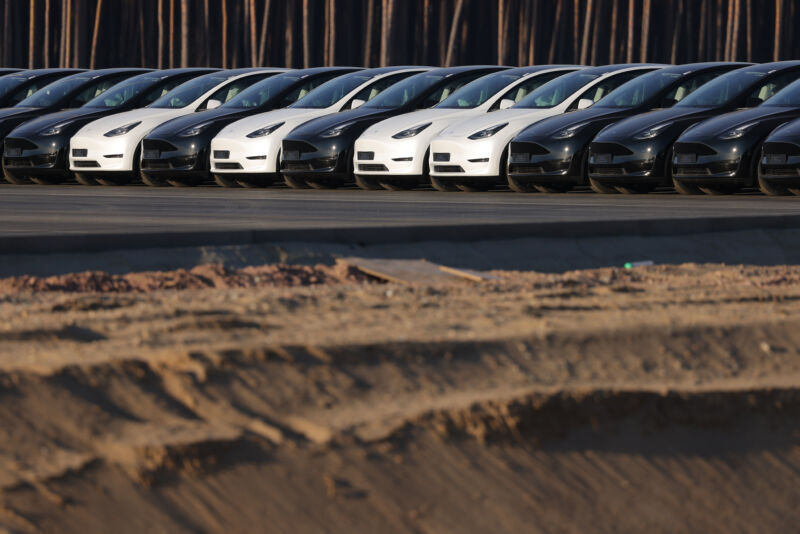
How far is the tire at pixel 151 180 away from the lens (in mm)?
19077

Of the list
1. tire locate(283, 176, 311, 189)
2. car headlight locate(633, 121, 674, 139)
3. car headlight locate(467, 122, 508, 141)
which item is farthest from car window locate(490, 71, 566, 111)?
car headlight locate(633, 121, 674, 139)

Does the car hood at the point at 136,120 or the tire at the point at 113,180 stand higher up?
the car hood at the point at 136,120

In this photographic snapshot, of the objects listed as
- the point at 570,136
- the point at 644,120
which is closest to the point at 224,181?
the point at 570,136

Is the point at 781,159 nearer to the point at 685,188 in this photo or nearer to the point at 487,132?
the point at 685,188

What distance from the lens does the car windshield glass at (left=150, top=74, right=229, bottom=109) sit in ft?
67.2

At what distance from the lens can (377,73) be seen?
20359mm

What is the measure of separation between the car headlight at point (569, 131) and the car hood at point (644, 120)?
38 cm

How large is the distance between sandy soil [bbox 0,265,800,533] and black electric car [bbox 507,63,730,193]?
969cm

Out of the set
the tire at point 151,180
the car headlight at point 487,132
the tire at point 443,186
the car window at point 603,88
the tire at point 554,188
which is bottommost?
the tire at point 151,180

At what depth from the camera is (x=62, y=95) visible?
21828mm

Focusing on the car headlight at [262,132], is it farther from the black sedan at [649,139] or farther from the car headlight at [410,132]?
the black sedan at [649,139]

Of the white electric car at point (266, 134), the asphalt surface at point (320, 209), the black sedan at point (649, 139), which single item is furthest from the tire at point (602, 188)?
the white electric car at point (266, 134)

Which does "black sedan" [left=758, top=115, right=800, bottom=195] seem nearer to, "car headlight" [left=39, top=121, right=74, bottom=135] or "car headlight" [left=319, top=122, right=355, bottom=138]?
"car headlight" [left=319, top=122, right=355, bottom=138]

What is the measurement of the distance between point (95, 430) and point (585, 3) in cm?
2944
